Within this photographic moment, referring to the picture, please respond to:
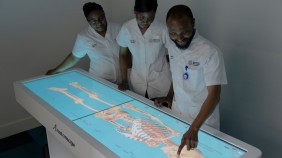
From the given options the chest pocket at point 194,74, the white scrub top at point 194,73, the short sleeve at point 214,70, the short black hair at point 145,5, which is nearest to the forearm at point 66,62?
the short black hair at point 145,5

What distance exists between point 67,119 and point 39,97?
0.42 meters

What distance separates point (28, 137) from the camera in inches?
123

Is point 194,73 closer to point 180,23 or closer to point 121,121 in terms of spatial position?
point 180,23

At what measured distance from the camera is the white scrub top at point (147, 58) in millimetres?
1949

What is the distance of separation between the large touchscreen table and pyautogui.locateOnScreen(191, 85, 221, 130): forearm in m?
0.10

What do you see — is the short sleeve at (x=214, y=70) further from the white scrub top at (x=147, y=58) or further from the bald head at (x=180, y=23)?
the white scrub top at (x=147, y=58)

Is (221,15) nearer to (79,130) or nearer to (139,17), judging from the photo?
(139,17)

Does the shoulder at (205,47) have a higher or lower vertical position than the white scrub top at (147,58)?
higher

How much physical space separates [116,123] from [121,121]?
34 millimetres

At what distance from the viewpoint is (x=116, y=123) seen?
5.14ft

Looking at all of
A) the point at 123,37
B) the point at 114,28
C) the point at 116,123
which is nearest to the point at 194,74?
the point at 116,123

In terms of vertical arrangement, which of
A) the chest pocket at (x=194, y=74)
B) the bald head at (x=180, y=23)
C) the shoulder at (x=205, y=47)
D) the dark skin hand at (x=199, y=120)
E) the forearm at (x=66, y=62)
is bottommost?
the forearm at (x=66, y=62)

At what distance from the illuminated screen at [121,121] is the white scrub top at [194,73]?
0.54 feet

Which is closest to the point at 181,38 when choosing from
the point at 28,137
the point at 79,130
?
the point at 79,130
